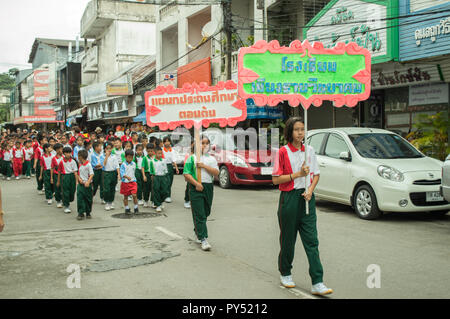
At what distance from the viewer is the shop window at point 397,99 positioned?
16.0 m

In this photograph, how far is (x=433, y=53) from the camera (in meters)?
12.4

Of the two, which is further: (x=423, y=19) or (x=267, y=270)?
(x=423, y=19)

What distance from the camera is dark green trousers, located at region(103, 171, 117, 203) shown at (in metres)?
11.6

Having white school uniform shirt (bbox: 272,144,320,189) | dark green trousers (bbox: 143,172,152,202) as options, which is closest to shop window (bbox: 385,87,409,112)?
dark green trousers (bbox: 143,172,152,202)

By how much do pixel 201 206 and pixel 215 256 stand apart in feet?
2.84

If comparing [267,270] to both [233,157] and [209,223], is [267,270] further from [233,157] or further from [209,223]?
[233,157]

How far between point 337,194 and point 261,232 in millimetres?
2408

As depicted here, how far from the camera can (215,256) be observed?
681 cm

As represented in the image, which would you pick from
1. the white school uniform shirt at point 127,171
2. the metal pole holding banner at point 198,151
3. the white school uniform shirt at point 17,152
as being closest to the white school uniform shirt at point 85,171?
the white school uniform shirt at point 127,171

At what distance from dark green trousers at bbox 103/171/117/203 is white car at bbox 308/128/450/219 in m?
4.60

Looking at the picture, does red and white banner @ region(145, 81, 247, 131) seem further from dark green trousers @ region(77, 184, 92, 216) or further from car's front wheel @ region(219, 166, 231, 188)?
car's front wheel @ region(219, 166, 231, 188)

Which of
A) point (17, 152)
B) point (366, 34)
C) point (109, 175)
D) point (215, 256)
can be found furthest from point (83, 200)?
point (17, 152)

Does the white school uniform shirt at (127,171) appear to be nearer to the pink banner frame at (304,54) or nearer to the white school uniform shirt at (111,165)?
the white school uniform shirt at (111,165)
